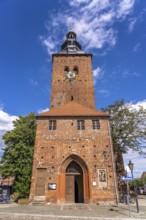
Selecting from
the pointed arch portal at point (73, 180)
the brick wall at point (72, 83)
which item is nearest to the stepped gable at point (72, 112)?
the pointed arch portal at point (73, 180)

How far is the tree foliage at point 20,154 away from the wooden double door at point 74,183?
490cm

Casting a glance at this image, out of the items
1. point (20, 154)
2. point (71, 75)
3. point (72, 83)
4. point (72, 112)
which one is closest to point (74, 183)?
point (72, 112)

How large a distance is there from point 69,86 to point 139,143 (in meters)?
12.8

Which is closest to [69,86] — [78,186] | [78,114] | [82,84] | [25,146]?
[82,84]

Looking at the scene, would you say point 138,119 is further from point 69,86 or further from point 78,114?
point 69,86

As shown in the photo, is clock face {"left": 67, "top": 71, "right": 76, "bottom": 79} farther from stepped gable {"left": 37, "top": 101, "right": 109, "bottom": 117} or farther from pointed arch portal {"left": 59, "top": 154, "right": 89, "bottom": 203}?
pointed arch portal {"left": 59, "top": 154, "right": 89, "bottom": 203}

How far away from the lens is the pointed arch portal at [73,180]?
17031 millimetres

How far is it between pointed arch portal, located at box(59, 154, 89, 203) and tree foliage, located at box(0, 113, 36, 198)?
4771 millimetres

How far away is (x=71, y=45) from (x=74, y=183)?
2461 centimetres

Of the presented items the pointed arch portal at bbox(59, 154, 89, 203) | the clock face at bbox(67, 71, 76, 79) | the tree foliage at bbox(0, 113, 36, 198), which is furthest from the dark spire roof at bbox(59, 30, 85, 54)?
the pointed arch portal at bbox(59, 154, 89, 203)

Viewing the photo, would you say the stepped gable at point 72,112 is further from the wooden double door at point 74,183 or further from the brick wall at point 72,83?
the brick wall at point 72,83

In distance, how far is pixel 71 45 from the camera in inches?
1329

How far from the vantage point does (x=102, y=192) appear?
54.2 ft

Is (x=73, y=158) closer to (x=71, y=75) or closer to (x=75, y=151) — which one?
(x=75, y=151)
